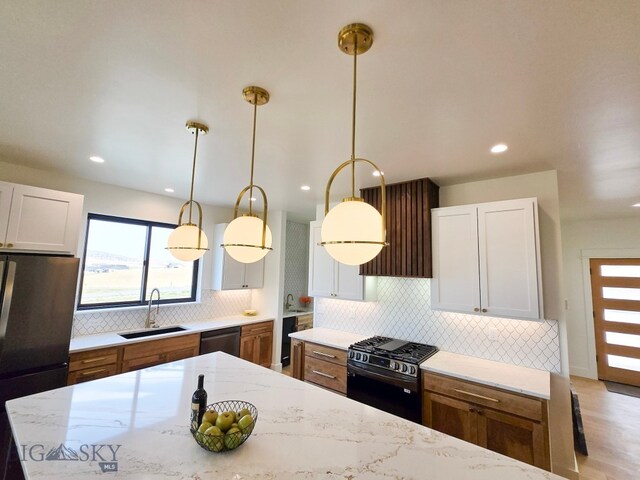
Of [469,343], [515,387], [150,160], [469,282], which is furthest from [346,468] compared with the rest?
[150,160]

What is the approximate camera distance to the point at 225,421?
1216 millimetres

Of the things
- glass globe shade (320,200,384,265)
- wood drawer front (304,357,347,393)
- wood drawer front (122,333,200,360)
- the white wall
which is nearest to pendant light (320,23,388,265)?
glass globe shade (320,200,384,265)

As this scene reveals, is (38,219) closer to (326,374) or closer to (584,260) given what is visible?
(326,374)

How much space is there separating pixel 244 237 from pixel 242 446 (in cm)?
94

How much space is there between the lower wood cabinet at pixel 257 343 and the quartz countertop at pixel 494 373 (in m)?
2.73

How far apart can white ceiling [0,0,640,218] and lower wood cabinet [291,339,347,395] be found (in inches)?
80.9

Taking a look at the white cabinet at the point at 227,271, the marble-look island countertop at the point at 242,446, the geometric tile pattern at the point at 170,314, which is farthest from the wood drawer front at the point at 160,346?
the marble-look island countertop at the point at 242,446

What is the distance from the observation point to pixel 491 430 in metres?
2.18

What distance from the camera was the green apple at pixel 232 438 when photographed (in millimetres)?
1178

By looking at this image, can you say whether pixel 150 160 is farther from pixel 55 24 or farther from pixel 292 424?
pixel 292 424

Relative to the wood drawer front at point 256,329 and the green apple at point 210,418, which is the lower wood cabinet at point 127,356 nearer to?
the wood drawer front at point 256,329

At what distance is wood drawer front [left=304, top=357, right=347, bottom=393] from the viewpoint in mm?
3045

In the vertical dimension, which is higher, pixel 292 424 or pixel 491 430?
pixel 292 424

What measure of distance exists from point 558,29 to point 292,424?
2078mm
